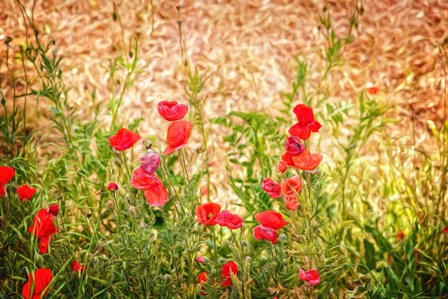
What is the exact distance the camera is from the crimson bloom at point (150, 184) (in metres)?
1.47

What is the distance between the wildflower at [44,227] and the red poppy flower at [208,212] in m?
0.38

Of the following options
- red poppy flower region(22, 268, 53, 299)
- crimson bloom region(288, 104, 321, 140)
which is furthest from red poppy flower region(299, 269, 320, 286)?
red poppy flower region(22, 268, 53, 299)

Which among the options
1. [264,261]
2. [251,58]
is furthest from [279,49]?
[264,261]

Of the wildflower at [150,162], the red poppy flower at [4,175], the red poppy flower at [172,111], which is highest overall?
the red poppy flower at [172,111]

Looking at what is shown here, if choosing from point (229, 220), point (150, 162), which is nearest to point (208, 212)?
point (229, 220)

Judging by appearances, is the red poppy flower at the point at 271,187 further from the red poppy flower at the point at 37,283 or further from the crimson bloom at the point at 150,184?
the red poppy flower at the point at 37,283

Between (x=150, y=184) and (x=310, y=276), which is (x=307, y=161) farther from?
(x=150, y=184)

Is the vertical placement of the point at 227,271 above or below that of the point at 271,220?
below

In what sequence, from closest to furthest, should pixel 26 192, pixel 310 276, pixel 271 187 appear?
pixel 310 276, pixel 271 187, pixel 26 192

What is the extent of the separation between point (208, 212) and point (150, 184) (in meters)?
0.17

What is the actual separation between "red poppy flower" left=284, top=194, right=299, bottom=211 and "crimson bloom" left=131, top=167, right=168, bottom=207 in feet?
1.02

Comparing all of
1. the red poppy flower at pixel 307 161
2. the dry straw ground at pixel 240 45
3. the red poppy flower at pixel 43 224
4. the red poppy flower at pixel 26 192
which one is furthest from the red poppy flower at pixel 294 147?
the dry straw ground at pixel 240 45

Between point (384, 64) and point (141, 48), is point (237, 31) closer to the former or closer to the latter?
point (141, 48)

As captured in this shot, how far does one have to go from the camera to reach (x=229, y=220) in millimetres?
1484
